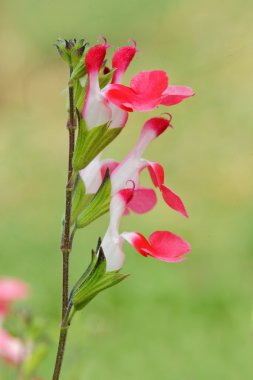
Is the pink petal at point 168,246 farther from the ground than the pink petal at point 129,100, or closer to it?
closer to it

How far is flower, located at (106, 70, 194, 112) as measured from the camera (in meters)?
0.72

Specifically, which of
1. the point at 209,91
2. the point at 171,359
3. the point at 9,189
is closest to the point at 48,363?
the point at 171,359

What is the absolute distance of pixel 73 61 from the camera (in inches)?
30.0

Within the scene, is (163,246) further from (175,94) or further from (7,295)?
(7,295)

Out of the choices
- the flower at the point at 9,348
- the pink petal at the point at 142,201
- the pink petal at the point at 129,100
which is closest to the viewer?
the pink petal at the point at 129,100

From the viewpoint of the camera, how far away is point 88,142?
75 cm

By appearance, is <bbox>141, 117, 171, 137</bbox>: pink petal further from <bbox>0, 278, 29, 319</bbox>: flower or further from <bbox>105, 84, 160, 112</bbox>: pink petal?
<bbox>0, 278, 29, 319</bbox>: flower

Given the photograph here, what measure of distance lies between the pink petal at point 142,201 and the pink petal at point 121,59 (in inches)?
3.8

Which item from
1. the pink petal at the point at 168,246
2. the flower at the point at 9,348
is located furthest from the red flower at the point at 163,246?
the flower at the point at 9,348

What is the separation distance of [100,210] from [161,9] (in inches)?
242

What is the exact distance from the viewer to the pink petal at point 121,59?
0.80 m

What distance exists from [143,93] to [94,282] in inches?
6.0

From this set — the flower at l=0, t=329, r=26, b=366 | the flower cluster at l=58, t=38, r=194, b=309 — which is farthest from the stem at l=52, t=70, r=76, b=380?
the flower at l=0, t=329, r=26, b=366

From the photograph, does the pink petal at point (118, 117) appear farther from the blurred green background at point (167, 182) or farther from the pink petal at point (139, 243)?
the blurred green background at point (167, 182)
